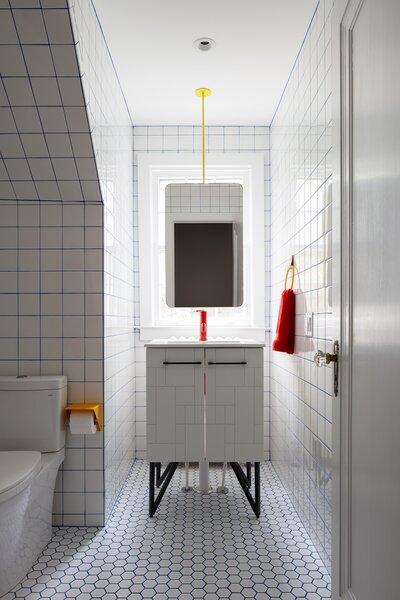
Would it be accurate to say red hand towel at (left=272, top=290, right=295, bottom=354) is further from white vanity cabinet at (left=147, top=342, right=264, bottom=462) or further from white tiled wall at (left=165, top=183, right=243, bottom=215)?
white tiled wall at (left=165, top=183, right=243, bottom=215)

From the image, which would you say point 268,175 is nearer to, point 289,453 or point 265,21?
point 265,21

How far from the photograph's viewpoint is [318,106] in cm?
206

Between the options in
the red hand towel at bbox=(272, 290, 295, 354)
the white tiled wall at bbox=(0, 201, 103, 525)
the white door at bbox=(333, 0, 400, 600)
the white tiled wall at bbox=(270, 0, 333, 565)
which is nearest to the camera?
the white door at bbox=(333, 0, 400, 600)

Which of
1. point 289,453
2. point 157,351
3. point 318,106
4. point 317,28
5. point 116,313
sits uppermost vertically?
point 317,28

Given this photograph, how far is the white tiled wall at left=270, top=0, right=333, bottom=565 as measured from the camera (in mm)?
1939

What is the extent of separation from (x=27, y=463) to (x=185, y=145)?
238 centimetres

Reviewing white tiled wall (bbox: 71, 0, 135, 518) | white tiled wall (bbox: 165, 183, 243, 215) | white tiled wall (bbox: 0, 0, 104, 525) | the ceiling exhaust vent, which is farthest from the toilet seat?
the ceiling exhaust vent

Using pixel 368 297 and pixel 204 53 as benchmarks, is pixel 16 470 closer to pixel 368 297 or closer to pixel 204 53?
pixel 368 297

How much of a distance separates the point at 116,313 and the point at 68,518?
1.08 meters

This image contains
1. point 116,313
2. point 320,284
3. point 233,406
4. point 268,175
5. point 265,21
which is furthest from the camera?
point 268,175

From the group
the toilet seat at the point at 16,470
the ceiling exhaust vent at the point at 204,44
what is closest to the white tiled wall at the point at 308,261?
the ceiling exhaust vent at the point at 204,44

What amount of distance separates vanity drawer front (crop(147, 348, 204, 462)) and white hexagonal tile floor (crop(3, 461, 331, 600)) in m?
0.35

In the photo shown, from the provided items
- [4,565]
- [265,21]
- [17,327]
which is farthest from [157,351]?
[265,21]

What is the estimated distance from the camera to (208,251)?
317 cm
